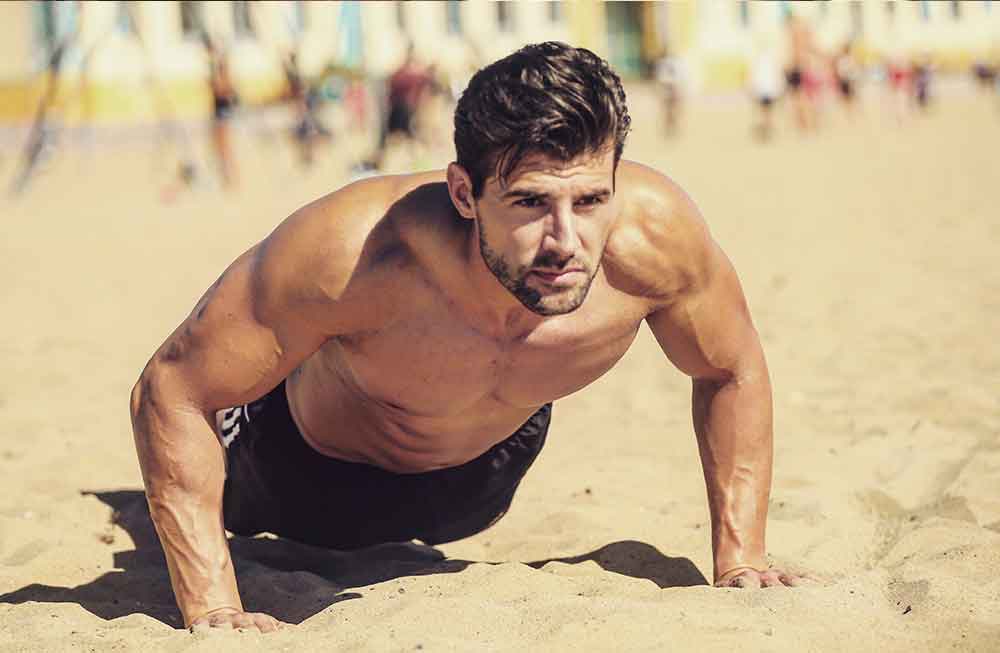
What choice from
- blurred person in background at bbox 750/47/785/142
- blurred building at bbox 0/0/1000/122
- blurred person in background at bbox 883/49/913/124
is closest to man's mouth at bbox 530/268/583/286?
blurred building at bbox 0/0/1000/122

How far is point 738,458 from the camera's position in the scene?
3.37m

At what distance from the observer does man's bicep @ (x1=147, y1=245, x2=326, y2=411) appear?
2.94 meters

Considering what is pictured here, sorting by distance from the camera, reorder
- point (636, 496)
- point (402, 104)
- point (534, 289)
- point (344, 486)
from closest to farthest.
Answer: point (534, 289) → point (344, 486) → point (636, 496) → point (402, 104)

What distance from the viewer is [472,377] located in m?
3.16

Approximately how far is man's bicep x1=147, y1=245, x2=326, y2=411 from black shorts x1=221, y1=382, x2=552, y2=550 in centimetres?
56

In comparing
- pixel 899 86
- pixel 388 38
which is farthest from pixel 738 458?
pixel 388 38

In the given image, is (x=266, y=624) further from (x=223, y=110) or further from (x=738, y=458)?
(x=223, y=110)

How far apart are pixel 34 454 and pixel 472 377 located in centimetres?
237

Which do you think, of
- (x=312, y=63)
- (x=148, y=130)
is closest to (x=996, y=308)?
(x=148, y=130)

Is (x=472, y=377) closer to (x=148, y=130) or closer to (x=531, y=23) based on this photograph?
(x=148, y=130)

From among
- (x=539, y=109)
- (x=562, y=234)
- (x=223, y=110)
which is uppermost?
(x=539, y=109)

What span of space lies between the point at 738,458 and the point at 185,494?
129 cm

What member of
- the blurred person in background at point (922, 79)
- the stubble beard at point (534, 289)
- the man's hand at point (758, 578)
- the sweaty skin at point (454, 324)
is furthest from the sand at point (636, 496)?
the blurred person in background at point (922, 79)

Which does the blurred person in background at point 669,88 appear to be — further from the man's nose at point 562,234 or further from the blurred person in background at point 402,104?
the man's nose at point 562,234
